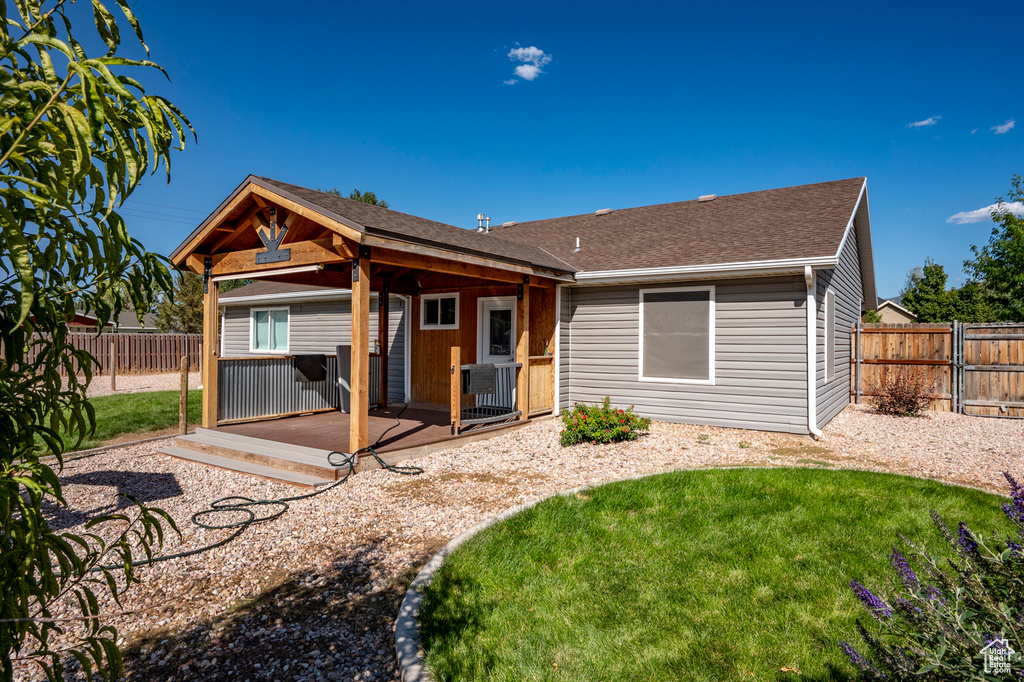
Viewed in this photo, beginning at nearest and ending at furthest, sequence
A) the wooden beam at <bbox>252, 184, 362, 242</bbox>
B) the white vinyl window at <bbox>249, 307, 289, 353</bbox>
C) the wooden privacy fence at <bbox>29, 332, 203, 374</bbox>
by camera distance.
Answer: the wooden beam at <bbox>252, 184, 362, 242</bbox> → the white vinyl window at <bbox>249, 307, 289, 353</bbox> → the wooden privacy fence at <bbox>29, 332, 203, 374</bbox>

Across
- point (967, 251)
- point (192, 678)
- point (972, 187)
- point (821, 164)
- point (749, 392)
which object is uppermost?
point (972, 187)

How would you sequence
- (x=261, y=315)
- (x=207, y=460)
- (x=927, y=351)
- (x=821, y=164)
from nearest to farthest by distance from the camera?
(x=207, y=460) → (x=927, y=351) → (x=261, y=315) → (x=821, y=164)

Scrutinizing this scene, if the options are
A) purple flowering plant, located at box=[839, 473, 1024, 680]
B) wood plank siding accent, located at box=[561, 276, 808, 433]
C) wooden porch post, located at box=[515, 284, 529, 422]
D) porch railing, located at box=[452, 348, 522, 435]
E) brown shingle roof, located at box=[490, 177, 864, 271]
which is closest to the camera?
purple flowering plant, located at box=[839, 473, 1024, 680]

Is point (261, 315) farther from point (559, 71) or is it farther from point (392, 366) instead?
point (559, 71)

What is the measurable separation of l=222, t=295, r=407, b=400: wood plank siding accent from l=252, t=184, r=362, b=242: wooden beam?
16.9 feet

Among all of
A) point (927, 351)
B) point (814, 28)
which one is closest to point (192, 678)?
point (927, 351)

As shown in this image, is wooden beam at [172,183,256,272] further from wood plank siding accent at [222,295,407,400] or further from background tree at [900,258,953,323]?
background tree at [900,258,953,323]

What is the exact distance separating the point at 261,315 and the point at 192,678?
14649 millimetres

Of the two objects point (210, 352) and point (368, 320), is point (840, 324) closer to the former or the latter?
point (368, 320)

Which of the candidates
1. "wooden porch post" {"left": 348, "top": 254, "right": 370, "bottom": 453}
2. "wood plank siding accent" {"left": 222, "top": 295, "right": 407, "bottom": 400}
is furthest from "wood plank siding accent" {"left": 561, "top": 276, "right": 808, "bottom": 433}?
"wooden porch post" {"left": 348, "top": 254, "right": 370, "bottom": 453}

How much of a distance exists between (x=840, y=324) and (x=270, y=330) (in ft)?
49.2

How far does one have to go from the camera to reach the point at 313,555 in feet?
13.3

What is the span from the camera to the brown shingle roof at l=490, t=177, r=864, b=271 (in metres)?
8.66

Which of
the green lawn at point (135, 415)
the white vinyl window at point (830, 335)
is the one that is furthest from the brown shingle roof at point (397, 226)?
the green lawn at point (135, 415)
